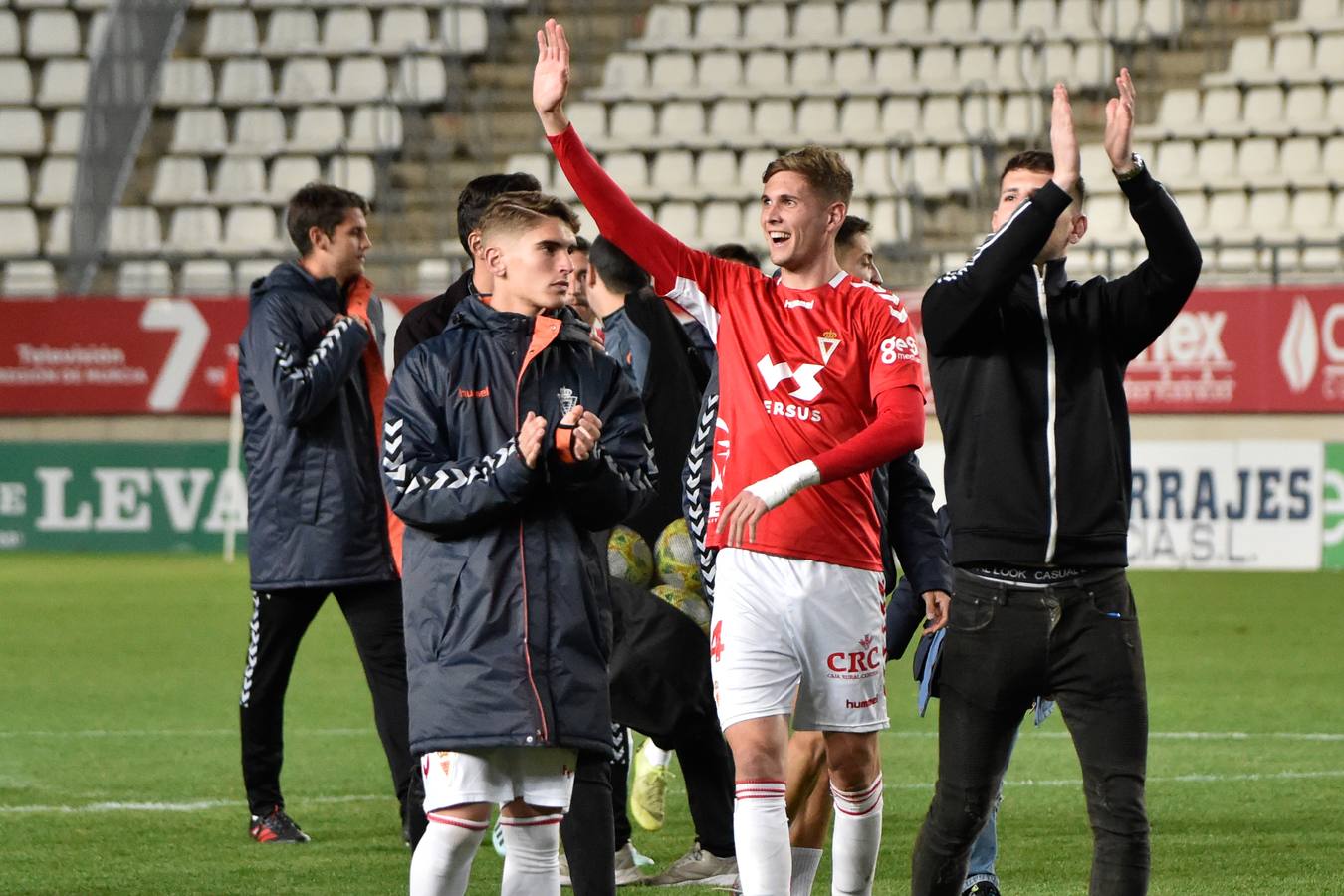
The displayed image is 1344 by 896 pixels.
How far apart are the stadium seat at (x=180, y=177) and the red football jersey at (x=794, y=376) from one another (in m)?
19.5

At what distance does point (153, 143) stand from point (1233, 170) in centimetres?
1232

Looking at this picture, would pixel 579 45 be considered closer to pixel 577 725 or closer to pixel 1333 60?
pixel 1333 60

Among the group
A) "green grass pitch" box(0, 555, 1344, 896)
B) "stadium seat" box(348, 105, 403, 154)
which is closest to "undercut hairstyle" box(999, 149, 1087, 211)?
"green grass pitch" box(0, 555, 1344, 896)

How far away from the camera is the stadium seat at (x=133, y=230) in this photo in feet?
76.4

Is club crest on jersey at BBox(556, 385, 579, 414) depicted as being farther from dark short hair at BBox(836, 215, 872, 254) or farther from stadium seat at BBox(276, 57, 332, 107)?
stadium seat at BBox(276, 57, 332, 107)

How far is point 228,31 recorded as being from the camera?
25.3 m

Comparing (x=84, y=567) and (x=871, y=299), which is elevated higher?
(x=871, y=299)

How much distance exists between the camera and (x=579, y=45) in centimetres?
2517

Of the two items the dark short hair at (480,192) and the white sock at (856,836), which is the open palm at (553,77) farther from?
the white sock at (856,836)

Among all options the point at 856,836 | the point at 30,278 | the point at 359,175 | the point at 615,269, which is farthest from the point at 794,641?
the point at 359,175

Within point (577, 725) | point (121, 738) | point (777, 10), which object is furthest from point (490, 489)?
point (777, 10)

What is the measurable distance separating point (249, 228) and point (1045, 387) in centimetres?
1952

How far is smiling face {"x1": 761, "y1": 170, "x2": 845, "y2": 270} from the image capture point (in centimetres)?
531

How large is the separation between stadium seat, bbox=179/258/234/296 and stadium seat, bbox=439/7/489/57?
4.39 m
